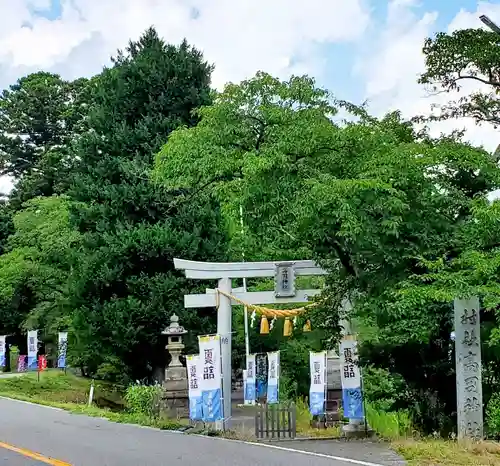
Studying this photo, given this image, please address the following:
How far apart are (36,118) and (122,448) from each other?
41.5m

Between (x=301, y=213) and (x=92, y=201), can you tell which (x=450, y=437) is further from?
(x=92, y=201)

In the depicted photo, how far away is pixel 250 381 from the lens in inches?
887

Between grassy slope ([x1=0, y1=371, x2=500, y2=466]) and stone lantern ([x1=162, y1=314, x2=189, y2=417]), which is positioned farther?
stone lantern ([x1=162, y1=314, x2=189, y2=417])

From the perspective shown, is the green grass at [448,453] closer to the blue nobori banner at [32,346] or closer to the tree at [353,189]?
the tree at [353,189]

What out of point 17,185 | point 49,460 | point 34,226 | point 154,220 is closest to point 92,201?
point 154,220

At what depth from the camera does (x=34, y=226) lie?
3831 cm

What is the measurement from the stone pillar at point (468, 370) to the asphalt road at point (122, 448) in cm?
257

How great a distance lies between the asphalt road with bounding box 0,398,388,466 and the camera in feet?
34.4

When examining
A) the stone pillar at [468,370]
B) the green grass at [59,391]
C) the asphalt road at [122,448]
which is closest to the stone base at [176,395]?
the green grass at [59,391]

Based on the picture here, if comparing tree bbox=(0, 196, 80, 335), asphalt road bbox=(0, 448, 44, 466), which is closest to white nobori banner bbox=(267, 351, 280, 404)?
asphalt road bbox=(0, 448, 44, 466)

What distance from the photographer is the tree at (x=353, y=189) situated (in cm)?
1184

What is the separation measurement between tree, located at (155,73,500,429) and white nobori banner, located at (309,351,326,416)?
2514 millimetres

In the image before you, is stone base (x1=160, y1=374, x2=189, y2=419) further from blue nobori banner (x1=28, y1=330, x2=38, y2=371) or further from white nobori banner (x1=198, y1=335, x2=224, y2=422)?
blue nobori banner (x1=28, y1=330, x2=38, y2=371)

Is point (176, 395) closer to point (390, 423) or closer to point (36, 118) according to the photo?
point (390, 423)
